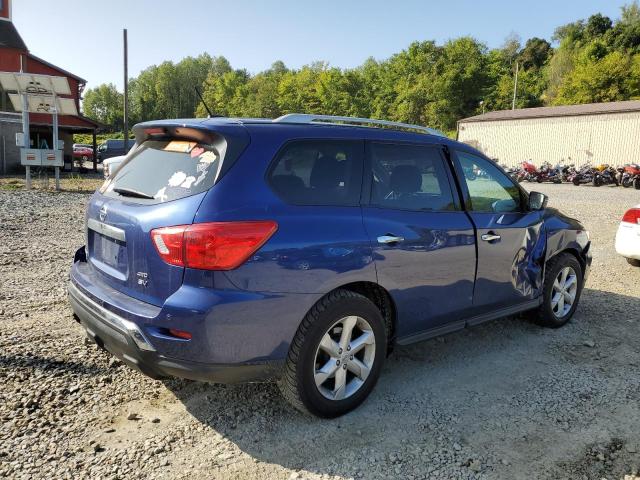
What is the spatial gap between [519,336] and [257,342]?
298cm

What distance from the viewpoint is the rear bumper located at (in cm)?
275

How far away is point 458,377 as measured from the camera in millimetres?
3887

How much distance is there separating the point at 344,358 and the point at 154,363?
44.6 inches

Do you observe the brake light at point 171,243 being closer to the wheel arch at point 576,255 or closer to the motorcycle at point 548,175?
the wheel arch at point 576,255

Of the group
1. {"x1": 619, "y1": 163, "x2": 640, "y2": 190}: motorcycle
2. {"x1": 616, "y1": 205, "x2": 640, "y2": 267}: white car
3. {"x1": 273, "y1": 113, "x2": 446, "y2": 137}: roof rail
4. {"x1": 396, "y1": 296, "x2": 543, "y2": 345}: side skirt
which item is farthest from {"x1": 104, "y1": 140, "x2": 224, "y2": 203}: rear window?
{"x1": 619, "y1": 163, "x2": 640, "y2": 190}: motorcycle

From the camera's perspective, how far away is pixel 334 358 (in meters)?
3.16

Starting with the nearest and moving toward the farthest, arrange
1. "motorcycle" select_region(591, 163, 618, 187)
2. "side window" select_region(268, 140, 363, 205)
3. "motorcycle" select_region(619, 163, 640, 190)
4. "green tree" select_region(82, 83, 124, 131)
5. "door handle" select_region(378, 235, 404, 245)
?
"side window" select_region(268, 140, 363, 205) < "door handle" select_region(378, 235, 404, 245) < "motorcycle" select_region(619, 163, 640, 190) < "motorcycle" select_region(591, 163, 618, 187) < "green tree" select_region(82, 83, 124, 131)

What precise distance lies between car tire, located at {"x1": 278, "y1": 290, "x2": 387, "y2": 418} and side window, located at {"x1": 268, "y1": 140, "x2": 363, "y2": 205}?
0.60m

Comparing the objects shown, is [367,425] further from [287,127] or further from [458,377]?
[287,127]

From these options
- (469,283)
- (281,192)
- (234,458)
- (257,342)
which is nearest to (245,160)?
(281,192)

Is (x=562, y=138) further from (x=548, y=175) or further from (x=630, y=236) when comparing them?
(x=630, y=236)

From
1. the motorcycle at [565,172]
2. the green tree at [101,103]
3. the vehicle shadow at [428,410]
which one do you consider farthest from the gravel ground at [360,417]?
the green tree at [101,103]

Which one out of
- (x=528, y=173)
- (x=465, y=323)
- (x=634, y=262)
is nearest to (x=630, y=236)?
(x=634, y=262)

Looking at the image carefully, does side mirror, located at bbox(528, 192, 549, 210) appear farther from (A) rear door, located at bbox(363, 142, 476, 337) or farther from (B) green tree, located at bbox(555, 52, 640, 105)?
(B) green tree, located at bbox(555, 52, 640, 105)
